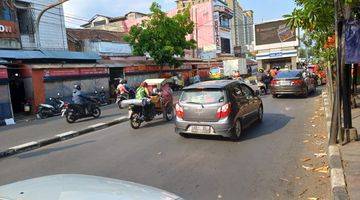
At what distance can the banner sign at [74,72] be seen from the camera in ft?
77.7

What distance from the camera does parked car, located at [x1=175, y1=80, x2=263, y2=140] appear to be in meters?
9.84

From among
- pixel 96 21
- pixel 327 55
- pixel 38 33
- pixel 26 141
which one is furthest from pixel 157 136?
pixel 96 21

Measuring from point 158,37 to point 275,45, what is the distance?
21.3 metres

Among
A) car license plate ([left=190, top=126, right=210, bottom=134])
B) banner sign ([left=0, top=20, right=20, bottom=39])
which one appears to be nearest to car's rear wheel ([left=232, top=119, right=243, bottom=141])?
car license plate ([left=190, top=126, right=210, bottom=134])

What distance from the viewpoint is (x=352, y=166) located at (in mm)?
6469

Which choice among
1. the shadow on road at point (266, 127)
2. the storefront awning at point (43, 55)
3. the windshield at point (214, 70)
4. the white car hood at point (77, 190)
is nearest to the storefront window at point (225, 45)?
the windshield at point (214, 70)

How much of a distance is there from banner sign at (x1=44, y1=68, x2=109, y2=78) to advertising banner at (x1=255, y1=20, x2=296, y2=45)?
93.7 ft

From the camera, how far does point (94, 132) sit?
13531mm

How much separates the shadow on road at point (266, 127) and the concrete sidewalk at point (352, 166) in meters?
3.09

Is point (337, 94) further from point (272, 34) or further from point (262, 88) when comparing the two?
point (272, 34)

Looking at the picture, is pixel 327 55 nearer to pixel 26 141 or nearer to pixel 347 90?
pixel 347 90

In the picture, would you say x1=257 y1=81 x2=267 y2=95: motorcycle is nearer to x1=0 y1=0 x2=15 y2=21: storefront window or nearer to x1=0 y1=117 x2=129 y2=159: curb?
x1=0 y1=117 x2=129 y2=159: curb

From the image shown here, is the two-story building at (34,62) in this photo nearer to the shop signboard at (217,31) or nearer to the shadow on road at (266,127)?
the shadow on road at (266,127)

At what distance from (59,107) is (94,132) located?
907 centimetres
